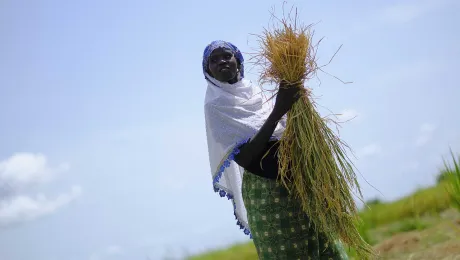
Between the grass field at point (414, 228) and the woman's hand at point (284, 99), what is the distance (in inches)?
117

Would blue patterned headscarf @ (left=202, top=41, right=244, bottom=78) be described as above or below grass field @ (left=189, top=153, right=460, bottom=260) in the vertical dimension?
above

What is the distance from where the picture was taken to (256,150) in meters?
3.05

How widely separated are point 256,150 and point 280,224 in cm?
42

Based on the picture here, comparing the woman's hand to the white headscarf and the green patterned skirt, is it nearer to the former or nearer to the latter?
the white headscarf

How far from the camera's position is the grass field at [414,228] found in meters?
5.99

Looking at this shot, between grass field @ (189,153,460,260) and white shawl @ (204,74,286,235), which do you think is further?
grass field @ (189,153,460,260)

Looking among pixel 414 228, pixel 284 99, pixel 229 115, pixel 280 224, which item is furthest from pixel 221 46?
pixel 414 228

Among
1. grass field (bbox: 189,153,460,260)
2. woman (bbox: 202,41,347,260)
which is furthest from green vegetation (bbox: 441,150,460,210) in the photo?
woman (bbox: 202,41,347,260)

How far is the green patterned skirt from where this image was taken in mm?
3162

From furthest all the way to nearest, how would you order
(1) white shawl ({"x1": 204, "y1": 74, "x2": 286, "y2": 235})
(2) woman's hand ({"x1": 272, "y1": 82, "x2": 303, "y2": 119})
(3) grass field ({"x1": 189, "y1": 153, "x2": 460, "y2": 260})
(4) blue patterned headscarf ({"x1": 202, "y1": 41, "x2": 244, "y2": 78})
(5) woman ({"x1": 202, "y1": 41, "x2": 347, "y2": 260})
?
1. (3) grass field ({"x1": 189, "y1": 153, "x2": 460, "y2": 260})
2. (4) blue patterned headscarf ({"x1": 202, "y1": 41, "x2": 244, "y2": 78})
3. (1) white shawl ({"x1": 204, "y1": 74, "x2": 286, "y2": 235})
4. (5) woman ({"x1": 202, "y1": 41, "x2": 347, "y2": 260})
5. (2) woman's hand ({"x1": 272, "y1": 82, "x2": 303, "y2": 119})

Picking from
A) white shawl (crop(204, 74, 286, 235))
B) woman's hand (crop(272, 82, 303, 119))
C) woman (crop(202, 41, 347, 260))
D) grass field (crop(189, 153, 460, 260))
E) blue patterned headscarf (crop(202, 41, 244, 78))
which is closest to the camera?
woman's hand (crop(272, 82, 303, 119))

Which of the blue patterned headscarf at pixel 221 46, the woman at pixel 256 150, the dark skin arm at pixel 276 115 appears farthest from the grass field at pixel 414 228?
the dark skin arm at pixel 276 115

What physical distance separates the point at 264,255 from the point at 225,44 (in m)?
1.18

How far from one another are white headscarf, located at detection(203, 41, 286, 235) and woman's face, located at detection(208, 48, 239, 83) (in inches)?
1.5
